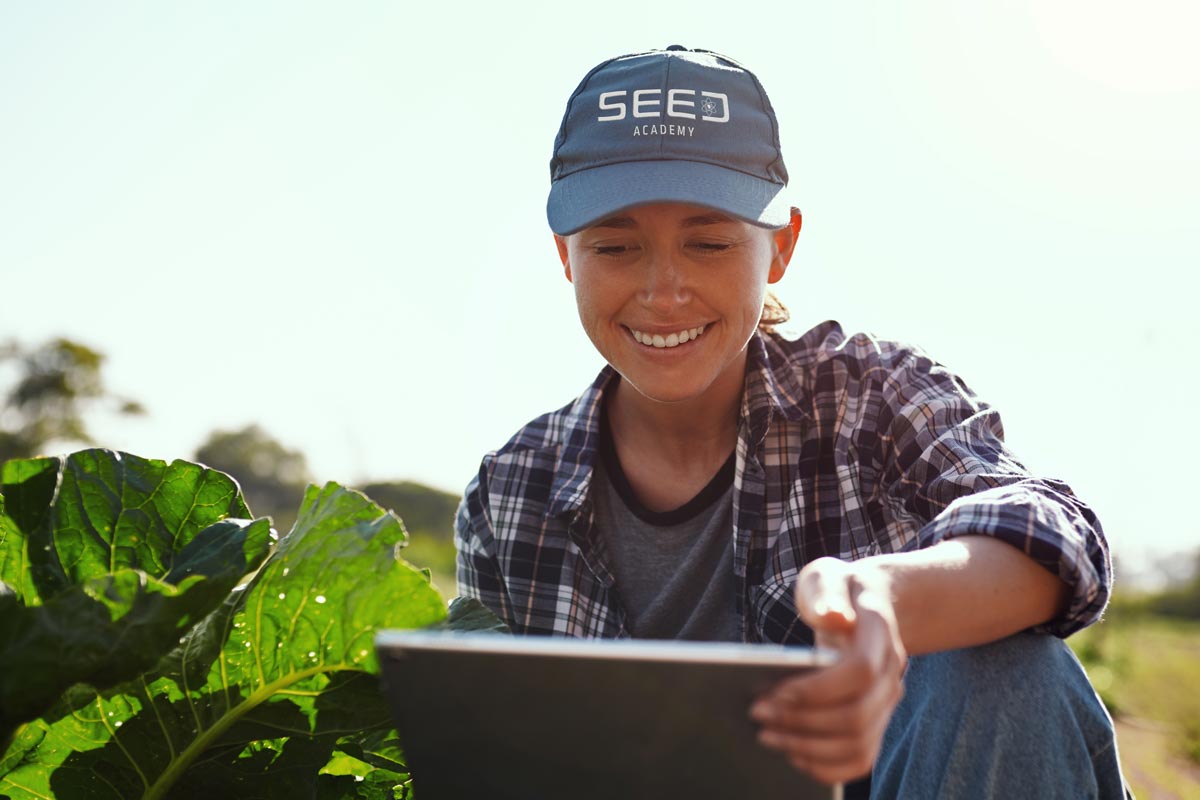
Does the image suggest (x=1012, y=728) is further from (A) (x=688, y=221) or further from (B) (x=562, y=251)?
(B) (x=562, y=251)

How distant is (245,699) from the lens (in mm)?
1555

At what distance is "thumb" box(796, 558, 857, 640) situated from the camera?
103 centimetres

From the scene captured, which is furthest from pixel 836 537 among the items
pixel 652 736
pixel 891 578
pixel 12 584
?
pixel 12 584

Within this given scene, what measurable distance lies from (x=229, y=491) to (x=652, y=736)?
3.01ft

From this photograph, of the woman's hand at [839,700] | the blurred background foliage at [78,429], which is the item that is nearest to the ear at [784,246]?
the woman's hand at [839,700]

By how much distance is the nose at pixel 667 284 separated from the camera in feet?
7.11

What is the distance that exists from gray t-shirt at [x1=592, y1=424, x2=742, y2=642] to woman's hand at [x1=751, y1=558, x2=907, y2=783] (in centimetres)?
136

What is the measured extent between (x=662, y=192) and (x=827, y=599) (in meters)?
1.16

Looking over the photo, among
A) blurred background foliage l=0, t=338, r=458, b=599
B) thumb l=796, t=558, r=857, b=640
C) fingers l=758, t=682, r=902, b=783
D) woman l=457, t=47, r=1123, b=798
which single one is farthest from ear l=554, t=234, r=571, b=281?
blurred background foliage l=0, t=338, r=458, b=599

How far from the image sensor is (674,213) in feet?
6.93

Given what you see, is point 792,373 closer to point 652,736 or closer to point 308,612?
point 308,612

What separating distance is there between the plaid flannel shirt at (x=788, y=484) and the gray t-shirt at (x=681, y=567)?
0.18 ft

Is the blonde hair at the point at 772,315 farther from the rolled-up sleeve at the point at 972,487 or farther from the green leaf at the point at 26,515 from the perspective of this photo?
the green leaf at the point at 26,515

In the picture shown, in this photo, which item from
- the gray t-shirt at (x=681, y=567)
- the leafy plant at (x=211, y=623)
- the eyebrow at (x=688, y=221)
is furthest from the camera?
the gray t-shirt at (x=681, y=567)
